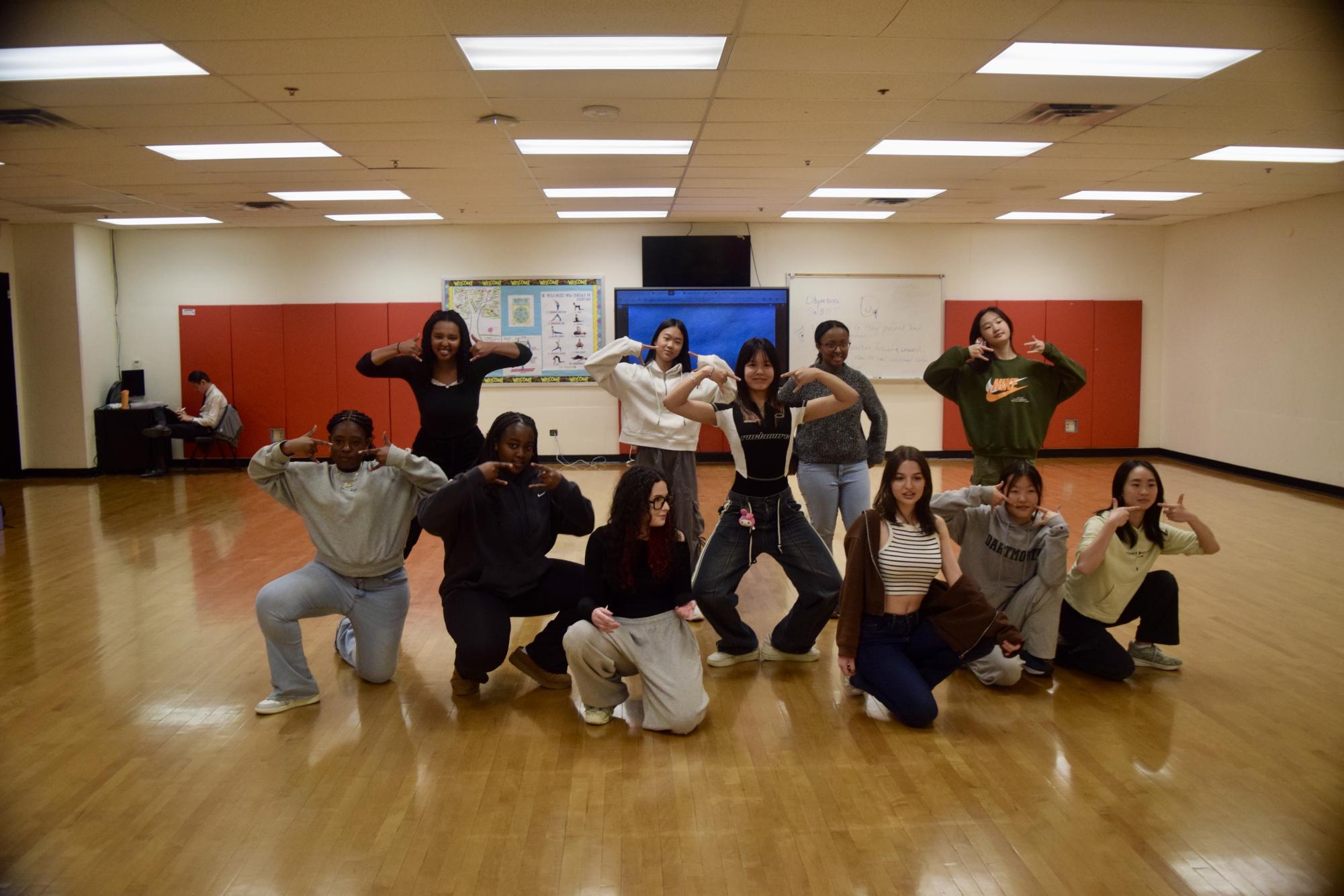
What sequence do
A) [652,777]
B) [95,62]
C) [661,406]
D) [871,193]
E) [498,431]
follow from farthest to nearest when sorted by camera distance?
1. [871,193]
2. [661,406]
3. [95,62]
4. [498,431]
5. [652,777]

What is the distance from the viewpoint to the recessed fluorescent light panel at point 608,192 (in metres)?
8.31

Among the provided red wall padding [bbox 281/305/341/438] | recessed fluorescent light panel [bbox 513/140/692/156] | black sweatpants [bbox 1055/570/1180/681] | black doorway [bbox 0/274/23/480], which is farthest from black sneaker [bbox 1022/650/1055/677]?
black doorway [bbox 0/274/23/480]

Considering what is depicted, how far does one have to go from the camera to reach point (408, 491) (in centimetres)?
390

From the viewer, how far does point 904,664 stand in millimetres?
3520

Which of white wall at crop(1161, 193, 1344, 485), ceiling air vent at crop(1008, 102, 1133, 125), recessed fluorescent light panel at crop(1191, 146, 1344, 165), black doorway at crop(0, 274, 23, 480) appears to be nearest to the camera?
ceiling air vent at crop(1008, 102, 1133, 125)

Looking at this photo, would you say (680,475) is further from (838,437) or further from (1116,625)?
(1116,625)

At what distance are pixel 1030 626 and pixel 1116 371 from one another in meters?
8.39

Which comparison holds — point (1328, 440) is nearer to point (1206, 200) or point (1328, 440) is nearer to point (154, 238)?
point (1206, 200)

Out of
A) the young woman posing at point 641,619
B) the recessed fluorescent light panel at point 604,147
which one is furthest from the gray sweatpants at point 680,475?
the recessed fluorescent light panel at point 604,147

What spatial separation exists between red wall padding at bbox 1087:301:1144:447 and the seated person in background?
10.1 meters

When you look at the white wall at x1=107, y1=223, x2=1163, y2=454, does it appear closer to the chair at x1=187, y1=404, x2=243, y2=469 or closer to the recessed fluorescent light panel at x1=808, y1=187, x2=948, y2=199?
the chair at x1=187, y1=404, x2=243, y2=469

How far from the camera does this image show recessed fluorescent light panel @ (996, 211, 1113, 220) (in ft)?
32.4

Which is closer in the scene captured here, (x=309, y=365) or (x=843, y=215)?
(x=843, y=215)

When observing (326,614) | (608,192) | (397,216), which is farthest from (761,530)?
(397,216)
